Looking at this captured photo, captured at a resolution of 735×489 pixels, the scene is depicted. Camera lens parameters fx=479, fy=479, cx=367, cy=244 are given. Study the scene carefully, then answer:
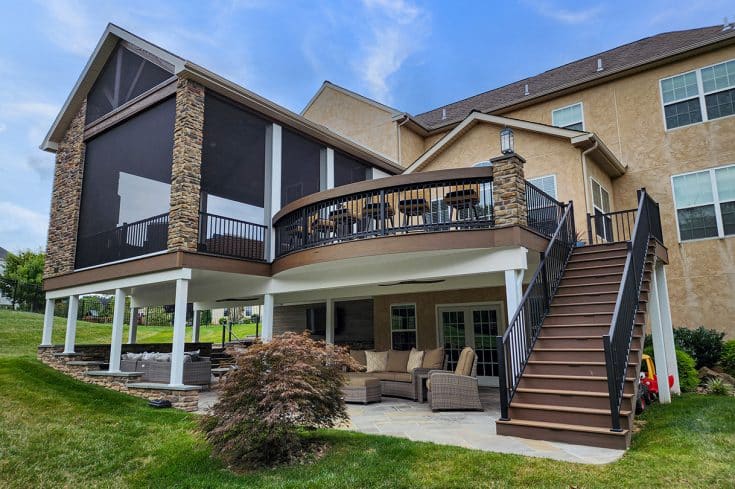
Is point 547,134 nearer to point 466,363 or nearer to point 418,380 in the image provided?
point 466,363

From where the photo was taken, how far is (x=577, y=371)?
681 centimetres

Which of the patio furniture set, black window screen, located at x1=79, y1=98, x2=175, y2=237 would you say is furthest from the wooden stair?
black window screen, located at x1=79, y1=98, x2=175, y2=237

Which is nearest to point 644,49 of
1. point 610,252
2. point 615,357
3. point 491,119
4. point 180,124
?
point 491,119

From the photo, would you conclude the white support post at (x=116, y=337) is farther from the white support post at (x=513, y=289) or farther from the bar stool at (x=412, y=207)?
the white support post at (x=513, y=289)

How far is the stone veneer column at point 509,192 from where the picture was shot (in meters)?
8.13

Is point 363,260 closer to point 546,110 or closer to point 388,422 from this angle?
point 388,422

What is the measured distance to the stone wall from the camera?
9156 millimetres

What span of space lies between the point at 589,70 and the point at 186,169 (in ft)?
43.8

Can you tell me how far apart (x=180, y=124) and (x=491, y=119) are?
8416mm

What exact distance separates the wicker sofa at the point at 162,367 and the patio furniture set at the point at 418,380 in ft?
12.7

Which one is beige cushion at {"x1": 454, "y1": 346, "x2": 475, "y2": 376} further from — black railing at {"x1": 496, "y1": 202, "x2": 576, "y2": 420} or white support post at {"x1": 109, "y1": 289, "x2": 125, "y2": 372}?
white support post at {"x1": 109, "y1": 289, "x2": 125, "y2": 372}

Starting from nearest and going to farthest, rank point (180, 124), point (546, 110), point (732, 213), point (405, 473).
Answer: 1. point (405, 473)
2. point (180, 124)
3. point (732, 213)
4. point (546, 110)

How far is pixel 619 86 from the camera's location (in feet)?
45.5

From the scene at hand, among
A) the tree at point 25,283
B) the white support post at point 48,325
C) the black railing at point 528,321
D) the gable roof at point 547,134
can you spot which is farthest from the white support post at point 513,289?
the tree at point 25,283
